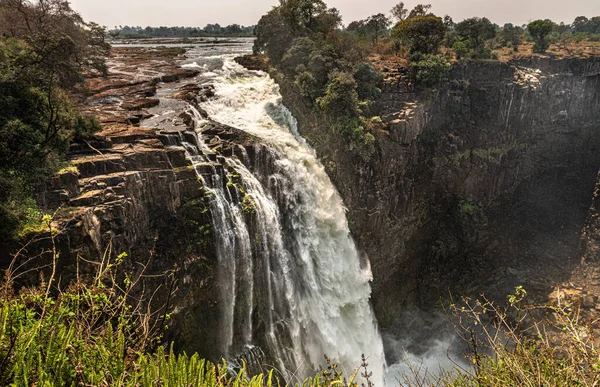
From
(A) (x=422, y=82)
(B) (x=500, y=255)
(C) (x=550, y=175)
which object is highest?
(A) (x=422, y=82)

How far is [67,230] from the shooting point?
1058cm

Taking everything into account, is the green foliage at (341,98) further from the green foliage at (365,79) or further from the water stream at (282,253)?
the water stream at (282,253)

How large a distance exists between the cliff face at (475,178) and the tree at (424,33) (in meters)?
3.02

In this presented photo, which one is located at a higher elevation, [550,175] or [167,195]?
[167,195]

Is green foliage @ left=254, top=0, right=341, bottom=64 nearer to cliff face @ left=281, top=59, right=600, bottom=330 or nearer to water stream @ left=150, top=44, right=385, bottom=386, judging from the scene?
cliff face @ left=281, top=59, right=600, bottom=330

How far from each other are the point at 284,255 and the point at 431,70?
19.0 meters

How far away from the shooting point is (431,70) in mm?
25844

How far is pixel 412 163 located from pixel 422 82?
21.4 ft

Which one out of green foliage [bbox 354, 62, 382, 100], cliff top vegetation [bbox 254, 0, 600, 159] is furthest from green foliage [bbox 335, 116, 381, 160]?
green foliage [bbox 354, 62, 382, 100]

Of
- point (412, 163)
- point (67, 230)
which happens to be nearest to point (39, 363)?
point (67, 230)

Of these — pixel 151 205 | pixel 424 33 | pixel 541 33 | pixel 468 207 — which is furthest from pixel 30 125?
pixel 541 33

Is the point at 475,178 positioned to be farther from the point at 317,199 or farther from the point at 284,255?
the point at 284,255

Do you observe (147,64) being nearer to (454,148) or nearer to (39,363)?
(454,148)

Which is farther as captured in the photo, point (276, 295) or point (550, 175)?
point (550, 175)
